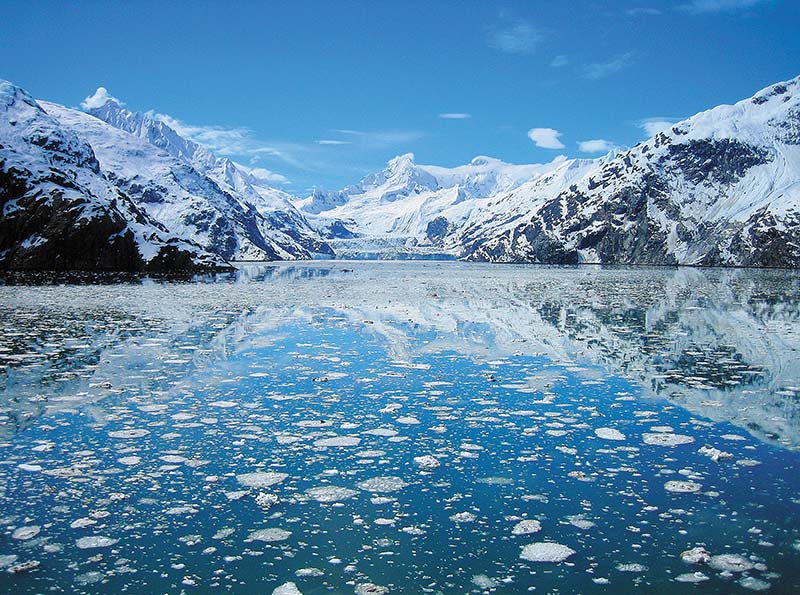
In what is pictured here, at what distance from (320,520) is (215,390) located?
9.04 metres

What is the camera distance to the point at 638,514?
902 centimetres

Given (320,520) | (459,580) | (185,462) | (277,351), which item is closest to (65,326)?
(277,351)

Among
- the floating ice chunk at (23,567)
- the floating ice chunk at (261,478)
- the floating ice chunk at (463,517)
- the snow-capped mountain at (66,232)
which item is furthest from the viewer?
the snow-capped mountain at (66,232)

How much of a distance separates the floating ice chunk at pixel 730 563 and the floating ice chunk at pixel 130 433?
10761 millimetres

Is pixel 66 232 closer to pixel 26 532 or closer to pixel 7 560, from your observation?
pixel 26 532

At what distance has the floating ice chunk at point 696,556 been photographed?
7.65 meters

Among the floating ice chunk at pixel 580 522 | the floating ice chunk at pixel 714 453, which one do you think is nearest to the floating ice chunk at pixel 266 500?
the floating ice chunk at pixel 580 522

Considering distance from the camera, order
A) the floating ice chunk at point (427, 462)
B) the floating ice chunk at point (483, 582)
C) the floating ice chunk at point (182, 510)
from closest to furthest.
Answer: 1. the floating ice chunk at point (483, 582)
2. the floating ice chunk at point (182, 510)
3. the floating ice chunk at point (427, 462)

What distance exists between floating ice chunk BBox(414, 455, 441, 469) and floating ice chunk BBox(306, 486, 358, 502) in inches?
67.6

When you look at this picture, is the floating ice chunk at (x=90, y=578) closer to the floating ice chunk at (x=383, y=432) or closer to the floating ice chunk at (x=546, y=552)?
the floating ice chunk at (x=546, y=552)

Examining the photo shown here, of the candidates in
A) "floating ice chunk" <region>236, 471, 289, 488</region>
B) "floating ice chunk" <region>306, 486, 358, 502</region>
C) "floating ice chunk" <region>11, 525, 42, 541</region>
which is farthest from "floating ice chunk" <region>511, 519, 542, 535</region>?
"floating ice chunk" <region>11, 525, 42, 541</region>

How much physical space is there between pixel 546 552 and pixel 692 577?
67.9 inches

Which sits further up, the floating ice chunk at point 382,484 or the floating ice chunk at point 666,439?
the floating ice chunk at point 666,439

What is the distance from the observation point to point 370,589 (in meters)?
7.04
